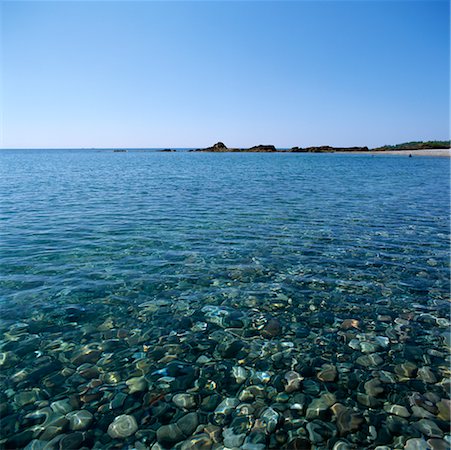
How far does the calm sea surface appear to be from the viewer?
14.8 ft

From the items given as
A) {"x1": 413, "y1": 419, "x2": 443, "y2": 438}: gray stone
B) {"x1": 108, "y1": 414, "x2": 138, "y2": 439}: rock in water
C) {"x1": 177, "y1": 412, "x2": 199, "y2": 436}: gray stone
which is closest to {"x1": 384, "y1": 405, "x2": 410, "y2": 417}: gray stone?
{"x1": 413, "y1": 419, "x2": 443, "y2": 438}: gray stone

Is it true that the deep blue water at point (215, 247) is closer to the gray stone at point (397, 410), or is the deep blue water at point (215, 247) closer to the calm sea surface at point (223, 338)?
the calm sea surface at point (223, 338)

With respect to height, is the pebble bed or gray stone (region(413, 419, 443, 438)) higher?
the pebble bed

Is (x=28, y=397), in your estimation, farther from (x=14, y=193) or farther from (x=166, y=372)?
(x=14, y=193)

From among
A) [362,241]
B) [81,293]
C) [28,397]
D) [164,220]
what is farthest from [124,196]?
[28,397]

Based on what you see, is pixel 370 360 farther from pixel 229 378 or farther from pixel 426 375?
pixel 229 378

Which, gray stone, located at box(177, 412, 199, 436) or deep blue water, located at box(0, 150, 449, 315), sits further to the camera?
deep blue water, located at box(0, 150, 449, 315)

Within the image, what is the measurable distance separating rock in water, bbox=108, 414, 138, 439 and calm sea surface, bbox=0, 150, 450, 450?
32 mm

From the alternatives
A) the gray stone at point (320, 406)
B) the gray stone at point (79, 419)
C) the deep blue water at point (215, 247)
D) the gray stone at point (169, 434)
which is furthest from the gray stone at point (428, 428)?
the gray stone at point (79, 419)

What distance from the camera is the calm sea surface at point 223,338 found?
450 centimetres

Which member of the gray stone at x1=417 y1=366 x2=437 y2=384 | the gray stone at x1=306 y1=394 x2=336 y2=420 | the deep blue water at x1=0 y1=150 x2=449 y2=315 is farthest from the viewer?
the deep blue water at x1=0 y1=150 x2=449 y2=315

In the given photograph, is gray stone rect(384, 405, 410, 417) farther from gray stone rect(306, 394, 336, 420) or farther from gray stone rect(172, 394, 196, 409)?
gray stone rect(172, 394, 196, 409)

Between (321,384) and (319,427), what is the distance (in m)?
0.91

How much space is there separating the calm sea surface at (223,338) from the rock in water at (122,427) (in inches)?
1.3
